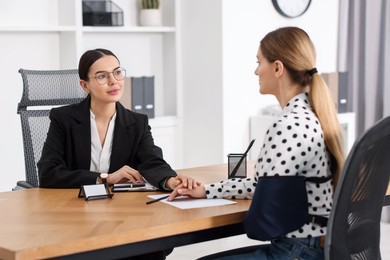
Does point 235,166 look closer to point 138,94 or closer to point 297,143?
point 297,143

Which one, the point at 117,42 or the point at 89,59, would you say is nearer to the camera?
the point at 89,59

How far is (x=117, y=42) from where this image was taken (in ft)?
17.2

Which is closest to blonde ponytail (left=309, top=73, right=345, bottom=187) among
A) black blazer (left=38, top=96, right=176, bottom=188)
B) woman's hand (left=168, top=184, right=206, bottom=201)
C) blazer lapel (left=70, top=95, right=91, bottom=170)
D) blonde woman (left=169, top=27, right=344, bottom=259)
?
blonde woman (left=169, top=27, right=344, bottom=259)

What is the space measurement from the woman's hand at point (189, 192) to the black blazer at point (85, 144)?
1.18 ft

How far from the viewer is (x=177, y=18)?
17.4 ft

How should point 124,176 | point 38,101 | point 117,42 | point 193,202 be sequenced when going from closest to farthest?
point 193,202
point 124,176
point 38,101
point 117,42

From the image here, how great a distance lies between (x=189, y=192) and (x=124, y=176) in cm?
39

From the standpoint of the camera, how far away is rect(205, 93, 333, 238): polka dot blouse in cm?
234

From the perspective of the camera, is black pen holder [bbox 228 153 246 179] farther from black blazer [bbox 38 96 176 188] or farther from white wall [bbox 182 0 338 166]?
white wall [bbox 182 0 338 166]

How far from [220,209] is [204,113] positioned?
2.89 meters

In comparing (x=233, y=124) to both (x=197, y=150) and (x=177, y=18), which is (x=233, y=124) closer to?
(x=197, y=150)

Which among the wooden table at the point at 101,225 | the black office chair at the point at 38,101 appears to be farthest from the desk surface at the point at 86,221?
the black office chair at the point at 38,101

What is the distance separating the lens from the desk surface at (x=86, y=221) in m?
2.04

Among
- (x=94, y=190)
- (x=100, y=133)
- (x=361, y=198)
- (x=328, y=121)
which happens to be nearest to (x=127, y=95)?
(x=100, y=133)
